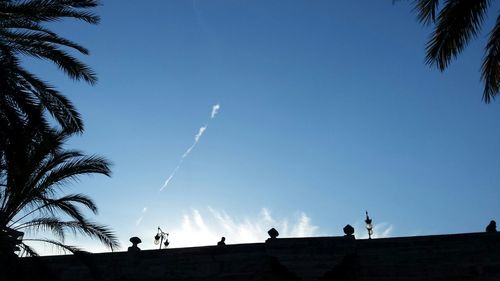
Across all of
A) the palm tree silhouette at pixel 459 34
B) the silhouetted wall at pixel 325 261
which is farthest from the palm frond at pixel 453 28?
the silhouetted wall at pixel 325 261

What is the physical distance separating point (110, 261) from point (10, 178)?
12.9ft

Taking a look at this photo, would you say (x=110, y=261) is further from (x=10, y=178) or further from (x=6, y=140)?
(x=6, y=140)

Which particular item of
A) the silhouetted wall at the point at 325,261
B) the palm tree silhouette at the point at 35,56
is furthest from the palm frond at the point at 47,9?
the silhouetted wall at the point at 325,261

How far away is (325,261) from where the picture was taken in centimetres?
1130

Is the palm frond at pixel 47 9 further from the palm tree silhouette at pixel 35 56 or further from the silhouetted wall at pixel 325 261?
the silhouetted wall at pixel 325 261

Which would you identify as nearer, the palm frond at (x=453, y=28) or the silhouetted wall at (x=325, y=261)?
the palm frond at (x=453, y=28)

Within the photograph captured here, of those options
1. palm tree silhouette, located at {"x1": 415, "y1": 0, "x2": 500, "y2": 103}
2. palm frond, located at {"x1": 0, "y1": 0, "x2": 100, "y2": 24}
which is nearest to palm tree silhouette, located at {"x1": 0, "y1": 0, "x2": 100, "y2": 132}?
palm frond, located at {"x1": 0, "y1": 0, "x2": 100, "y2": 24}

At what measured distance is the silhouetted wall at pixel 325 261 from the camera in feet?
35.9

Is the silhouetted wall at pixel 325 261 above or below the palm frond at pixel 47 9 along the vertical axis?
below

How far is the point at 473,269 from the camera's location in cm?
1075

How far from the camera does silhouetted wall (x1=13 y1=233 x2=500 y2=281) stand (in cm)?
1095

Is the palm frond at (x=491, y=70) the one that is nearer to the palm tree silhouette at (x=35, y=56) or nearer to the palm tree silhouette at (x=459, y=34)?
the palm tree silhouette at (x=459, y=34)

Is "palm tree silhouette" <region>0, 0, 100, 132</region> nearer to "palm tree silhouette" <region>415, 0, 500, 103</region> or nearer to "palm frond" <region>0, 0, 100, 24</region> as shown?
"palm frond" <region>0, 0, 100, 24</region>

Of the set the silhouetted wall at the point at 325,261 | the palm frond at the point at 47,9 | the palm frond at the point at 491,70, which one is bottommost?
the silhouetted wall at the point at 325,261
